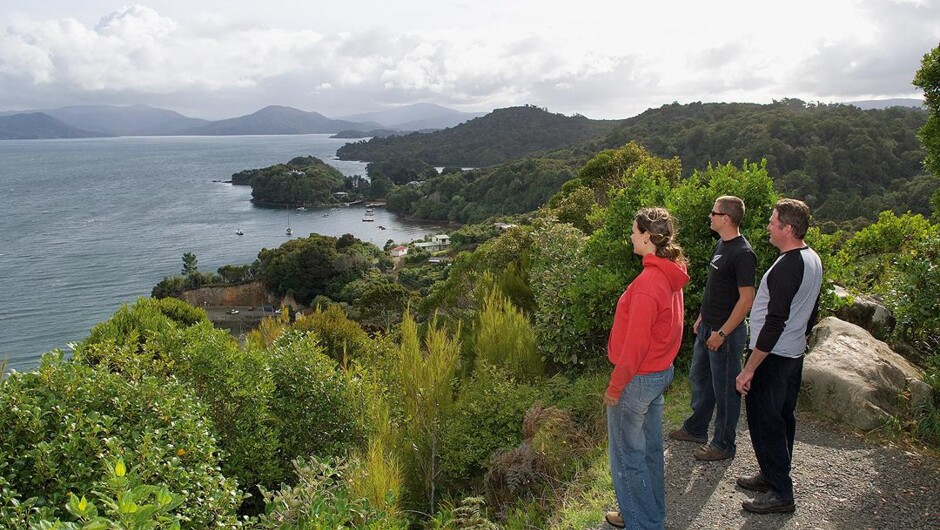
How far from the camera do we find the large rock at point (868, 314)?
655 centimetres

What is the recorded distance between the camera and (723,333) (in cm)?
402

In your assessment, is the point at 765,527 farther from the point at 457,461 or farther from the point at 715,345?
the point at 457,461

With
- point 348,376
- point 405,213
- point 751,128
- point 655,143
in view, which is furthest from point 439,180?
point 348,376

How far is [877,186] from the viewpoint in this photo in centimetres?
4675

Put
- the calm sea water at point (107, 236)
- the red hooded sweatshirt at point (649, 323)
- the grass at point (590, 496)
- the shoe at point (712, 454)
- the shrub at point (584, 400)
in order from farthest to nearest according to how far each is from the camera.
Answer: the calm sea water at point (107, 236) < the shrub at point (584, 400) < the shoe at point (712, 454) < the grass at point (590, 496) < the red hooded sweatshirt at point (649, 323)

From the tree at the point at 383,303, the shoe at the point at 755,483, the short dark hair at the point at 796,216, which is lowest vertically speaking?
the tree at the point at 383,303

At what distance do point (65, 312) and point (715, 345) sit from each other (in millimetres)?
51386

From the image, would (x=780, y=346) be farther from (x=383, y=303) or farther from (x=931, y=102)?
(x=383, y=303)

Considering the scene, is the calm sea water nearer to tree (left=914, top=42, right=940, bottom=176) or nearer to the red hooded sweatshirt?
the red hooded sweatshirt

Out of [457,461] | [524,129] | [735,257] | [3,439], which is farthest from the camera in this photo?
[524,129]

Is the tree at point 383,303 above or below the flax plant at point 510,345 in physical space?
below

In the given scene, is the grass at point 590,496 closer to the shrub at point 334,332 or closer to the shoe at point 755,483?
the shoe at point 755,483

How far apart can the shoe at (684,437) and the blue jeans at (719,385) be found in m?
0.03

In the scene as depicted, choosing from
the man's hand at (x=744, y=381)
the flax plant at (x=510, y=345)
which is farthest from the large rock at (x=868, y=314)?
the man's hand at (x=744, y=381)
